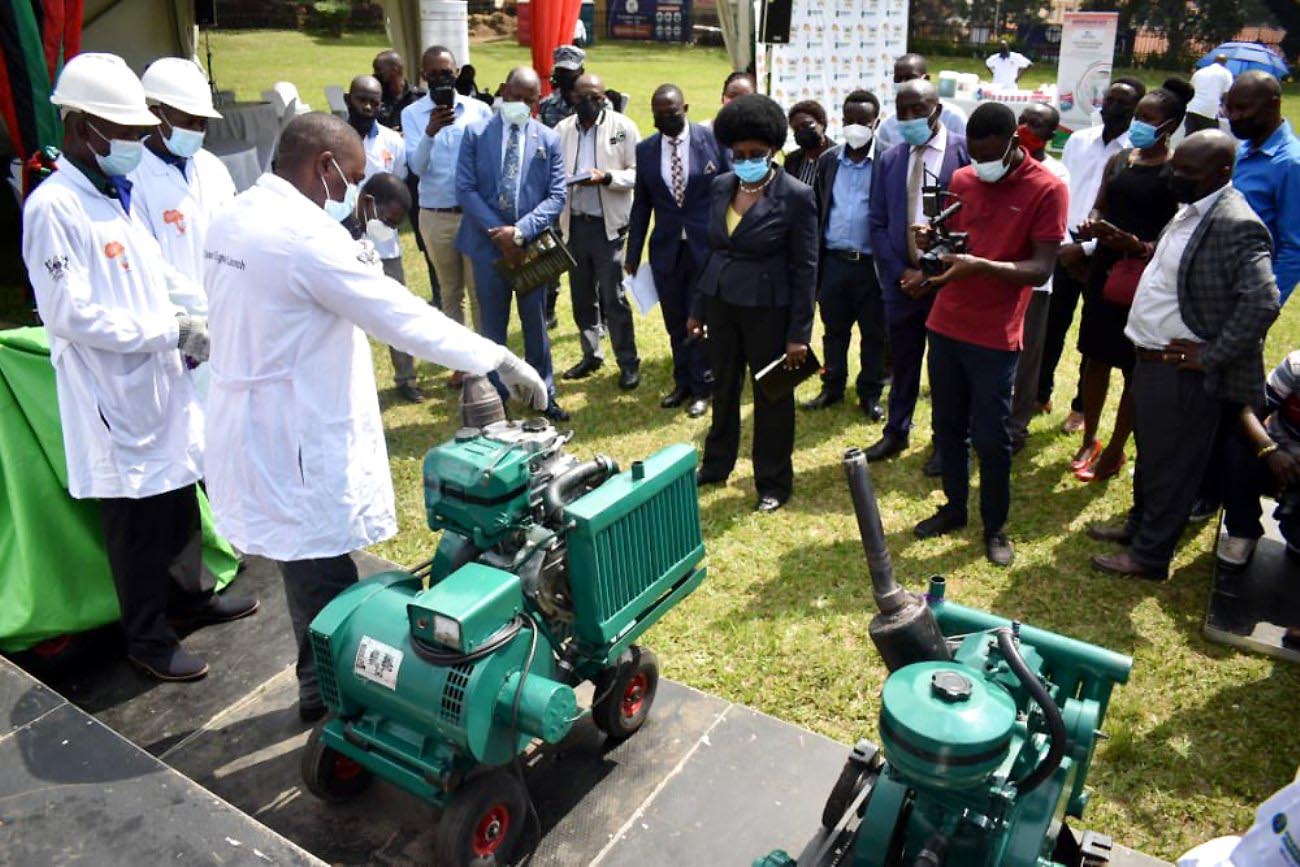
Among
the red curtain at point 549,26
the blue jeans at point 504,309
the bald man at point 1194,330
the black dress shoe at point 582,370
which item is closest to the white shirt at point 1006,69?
the red curtain at point 549,26

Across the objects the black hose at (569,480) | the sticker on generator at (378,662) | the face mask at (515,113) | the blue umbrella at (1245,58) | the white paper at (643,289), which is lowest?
the sticker on generator at (378,662)

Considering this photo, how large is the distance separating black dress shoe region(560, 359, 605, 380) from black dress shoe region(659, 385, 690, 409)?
783mm

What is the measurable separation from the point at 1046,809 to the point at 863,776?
0.46 metres

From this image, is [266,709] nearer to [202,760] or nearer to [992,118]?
[202,760]

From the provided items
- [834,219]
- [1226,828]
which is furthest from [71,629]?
[834,219]

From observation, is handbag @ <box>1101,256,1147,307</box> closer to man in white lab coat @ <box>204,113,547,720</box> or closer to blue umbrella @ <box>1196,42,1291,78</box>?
man in white lab coat @ <box>204,113,547,720</box>

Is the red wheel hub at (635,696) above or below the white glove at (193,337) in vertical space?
below

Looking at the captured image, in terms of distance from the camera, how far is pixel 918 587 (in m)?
4.57

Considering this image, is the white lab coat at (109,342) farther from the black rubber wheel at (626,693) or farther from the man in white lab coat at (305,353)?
the black rubber wheel at (626,693)

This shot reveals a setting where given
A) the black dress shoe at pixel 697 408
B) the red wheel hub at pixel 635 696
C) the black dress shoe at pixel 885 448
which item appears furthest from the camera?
the black dress shoe at pixel 697 408

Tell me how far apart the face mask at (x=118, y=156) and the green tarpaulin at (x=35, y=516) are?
751 mm

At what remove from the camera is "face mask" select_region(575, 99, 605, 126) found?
665 centimetres

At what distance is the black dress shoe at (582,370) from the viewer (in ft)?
23.8

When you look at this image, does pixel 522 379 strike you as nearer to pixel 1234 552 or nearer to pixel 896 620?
pixel 896 620
